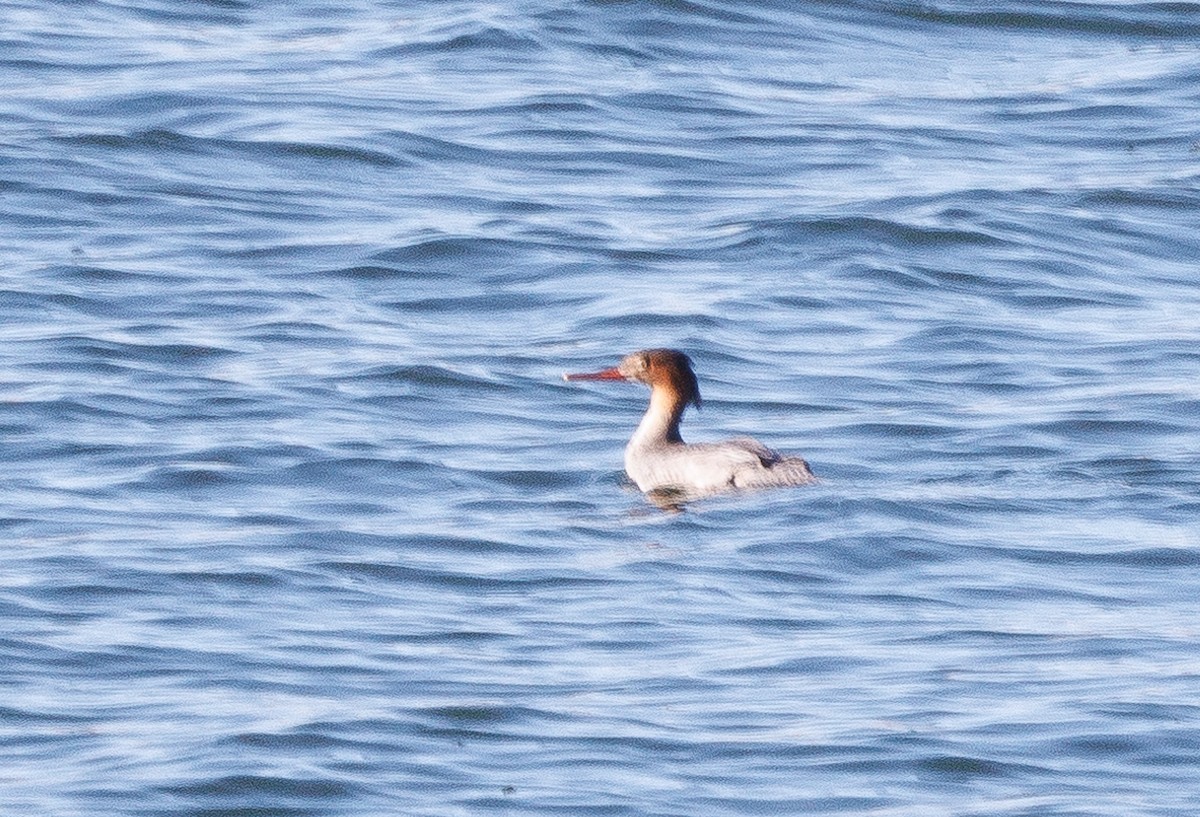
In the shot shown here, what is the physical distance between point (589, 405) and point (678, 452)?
4.36ft

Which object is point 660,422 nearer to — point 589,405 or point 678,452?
point 678,452

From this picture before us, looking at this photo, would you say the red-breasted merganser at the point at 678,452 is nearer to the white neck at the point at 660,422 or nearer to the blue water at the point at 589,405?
the white neck at the point at 660,422

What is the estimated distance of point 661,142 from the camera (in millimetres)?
15617

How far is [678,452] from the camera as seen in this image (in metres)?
10.7

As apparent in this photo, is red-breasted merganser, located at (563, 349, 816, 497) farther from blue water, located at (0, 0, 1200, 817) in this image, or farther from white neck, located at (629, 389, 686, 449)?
blue water, located at (0, 0, 1200, 817)

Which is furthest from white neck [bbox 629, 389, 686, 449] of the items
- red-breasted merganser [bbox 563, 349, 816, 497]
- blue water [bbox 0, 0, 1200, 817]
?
blue water [bbox 0, 0, 1200, 817]

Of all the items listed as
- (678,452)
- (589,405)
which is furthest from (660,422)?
(589,405)

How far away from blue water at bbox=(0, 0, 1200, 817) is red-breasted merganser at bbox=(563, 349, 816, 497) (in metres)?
0.14

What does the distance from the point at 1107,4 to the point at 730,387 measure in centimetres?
792

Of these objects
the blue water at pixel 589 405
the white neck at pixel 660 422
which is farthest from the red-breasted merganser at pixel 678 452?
the blue water at pixel 589 405

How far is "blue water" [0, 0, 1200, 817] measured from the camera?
22.4 feet

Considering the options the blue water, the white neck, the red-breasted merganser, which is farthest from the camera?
the white neck

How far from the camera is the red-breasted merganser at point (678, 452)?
10172mm

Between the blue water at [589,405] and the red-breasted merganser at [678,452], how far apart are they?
0.14 metres
